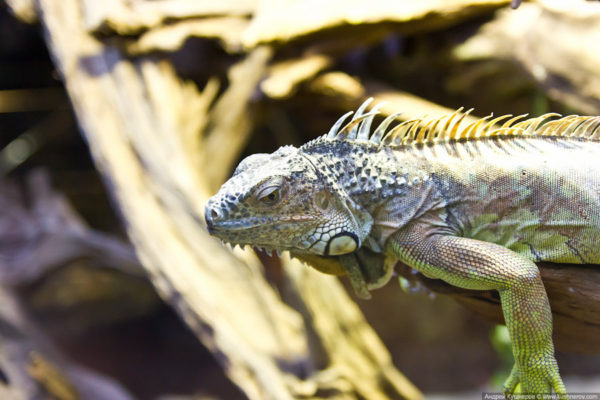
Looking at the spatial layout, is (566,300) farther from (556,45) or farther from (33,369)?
(33,369)

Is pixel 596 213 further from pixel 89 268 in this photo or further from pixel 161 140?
pixel 89 268

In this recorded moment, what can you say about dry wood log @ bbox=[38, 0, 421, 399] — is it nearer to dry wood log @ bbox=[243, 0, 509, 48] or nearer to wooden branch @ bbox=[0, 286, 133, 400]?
dry wood log @ bbox=[243, 0, 509, 48]

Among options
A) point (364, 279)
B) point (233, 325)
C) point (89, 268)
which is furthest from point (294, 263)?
point (89, 268)

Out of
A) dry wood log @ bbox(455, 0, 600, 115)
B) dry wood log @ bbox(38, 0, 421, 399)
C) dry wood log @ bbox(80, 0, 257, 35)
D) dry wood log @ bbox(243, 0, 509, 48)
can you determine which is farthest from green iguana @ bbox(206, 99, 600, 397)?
dry wood log @ bbox(80, 0, 257, 35)

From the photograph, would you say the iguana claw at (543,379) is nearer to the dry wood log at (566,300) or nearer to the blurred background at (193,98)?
the dry wood log at (566,300)

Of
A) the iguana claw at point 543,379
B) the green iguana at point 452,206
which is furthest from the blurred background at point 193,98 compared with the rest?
the iguana claw at point 543,379

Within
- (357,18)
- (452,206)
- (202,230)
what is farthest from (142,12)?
(452,206)
